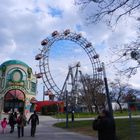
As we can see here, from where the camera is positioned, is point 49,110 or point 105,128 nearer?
point 105,128

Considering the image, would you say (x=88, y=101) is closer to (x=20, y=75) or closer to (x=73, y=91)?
(x=73, y=91)

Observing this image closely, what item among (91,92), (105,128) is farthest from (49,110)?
(105,128)

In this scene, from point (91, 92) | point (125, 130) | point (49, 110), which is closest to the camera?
point (125, 130)

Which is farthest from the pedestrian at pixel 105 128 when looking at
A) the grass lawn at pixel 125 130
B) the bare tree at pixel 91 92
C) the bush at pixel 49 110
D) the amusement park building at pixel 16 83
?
the bare tree at pixel 91 92

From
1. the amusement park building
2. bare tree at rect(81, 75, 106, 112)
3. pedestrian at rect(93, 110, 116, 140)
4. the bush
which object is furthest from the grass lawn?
bare tree at rect(81, 75, 106, 112)

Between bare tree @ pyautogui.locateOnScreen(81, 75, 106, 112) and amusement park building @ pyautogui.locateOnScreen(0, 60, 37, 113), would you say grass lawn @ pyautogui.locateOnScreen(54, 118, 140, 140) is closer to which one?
amusement park building @ pyautogui.locateOnScreen(0, 60, 37, 113)

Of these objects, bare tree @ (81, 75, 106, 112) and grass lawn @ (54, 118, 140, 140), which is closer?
grass lawn @ (54, 118, 140, 140)

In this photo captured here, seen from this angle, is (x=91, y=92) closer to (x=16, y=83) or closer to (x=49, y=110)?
(x=49, y=110)

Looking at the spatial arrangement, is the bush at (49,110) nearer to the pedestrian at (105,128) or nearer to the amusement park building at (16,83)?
the amusement park building at (16,83)

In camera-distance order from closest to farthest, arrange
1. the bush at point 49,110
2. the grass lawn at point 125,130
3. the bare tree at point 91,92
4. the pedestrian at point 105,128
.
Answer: the pedestrian at point 105,128
the grass lawn at point 125,130
the bush at point 49,110
the bare tree at point 91,92

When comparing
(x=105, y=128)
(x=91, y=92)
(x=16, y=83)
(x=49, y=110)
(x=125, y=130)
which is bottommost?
(x=105, y=128)

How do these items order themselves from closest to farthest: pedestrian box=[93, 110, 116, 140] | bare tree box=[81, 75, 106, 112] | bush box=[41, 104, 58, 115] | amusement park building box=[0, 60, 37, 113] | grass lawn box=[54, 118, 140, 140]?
1. pedestrian box=[93, 110, 116, 140]
2. grass lawn box=[54, 118, 140, 140]
3. amusement park building box=[0, 60, 37, 113]
4. bush box=[41, 104, 58, 115]
5. bare tree box=[81, 75, 106, 112]

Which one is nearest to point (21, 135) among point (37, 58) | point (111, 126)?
point (111, 126)

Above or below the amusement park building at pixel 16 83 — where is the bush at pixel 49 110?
below
